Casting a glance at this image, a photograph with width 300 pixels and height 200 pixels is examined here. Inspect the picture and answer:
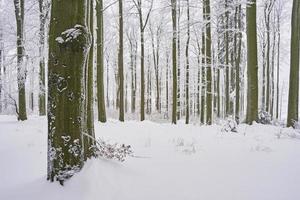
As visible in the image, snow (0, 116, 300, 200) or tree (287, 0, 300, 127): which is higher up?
tree (287, 0, 300, 127)

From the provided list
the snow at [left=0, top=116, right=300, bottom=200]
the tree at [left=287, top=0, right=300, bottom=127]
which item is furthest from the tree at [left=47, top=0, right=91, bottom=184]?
the tree at [left=287, top=0, right=300, bottom=127]

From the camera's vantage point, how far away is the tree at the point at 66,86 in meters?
3.17

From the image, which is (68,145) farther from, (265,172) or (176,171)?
(265,172)

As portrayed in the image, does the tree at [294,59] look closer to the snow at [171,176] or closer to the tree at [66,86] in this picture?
the snow at [171,176]

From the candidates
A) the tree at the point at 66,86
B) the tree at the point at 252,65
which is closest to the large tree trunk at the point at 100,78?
the tree at the point at 252,65

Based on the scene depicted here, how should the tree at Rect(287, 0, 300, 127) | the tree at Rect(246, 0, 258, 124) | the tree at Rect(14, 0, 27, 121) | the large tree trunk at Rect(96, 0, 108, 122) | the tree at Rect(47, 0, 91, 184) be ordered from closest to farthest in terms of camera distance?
the tree at Rect(47, 0, 91, 184) → the tree at Rect(246, 0, 258, 124) → the tree at Rect(287, 0, 300, 127) → the large tree trunk at Rect(96, 0, 108, 122) → the tree at Rect(14, 0, 27, 121)

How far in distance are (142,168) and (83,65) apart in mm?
1721

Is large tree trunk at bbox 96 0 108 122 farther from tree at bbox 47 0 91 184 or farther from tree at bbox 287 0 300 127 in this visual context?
tree at bbox 47 0 91 184

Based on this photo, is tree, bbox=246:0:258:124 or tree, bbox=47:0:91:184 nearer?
tree, bbox=47:0:91:184

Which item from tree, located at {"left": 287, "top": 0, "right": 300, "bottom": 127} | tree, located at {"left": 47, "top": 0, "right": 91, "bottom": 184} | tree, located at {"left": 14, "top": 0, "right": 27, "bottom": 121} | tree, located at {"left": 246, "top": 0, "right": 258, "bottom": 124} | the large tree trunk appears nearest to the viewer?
tree, located at {"left": 47, "top": 0, "right": 91, "bottom": 184}

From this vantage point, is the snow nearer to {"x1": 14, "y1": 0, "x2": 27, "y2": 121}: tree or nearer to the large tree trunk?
the large tree trunk

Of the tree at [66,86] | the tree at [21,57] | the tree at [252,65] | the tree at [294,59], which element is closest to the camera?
the tree at [66,86]

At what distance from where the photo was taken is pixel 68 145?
10.5ft

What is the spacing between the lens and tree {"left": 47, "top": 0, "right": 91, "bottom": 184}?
317cm
